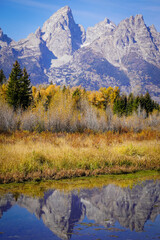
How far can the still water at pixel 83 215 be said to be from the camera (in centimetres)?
548

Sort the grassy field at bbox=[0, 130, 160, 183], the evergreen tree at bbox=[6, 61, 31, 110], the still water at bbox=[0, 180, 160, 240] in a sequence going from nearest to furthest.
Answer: the still water at bbox=[0, 180, 160, 240] → the grassy field at bbox=[0, 130, 160, 183] → the evergreen tree at bbox=[6, 61, 31, 110]

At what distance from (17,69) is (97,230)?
1802 inches

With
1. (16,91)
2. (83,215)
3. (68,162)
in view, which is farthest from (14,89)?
(83,215)

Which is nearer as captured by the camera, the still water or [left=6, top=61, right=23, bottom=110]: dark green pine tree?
the still water

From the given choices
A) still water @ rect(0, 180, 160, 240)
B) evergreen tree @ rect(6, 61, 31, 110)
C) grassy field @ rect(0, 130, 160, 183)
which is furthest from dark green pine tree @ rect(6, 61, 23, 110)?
still water @ rect(0, 180, 160, 240)

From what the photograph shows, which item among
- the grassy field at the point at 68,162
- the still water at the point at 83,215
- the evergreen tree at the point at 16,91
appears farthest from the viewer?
the evergreen tree at the point at 16,91

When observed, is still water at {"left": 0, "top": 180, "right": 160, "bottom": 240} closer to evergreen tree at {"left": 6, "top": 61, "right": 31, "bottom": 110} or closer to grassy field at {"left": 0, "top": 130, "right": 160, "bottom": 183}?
grassy field at {"left": 0, "top": 130, "right": 160, "bottom": 183}

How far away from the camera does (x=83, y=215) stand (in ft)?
21.7

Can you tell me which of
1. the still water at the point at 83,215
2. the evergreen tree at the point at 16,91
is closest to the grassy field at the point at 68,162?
the still water at the point at 83,215

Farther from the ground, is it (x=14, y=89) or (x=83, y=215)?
(x=14, y=89)

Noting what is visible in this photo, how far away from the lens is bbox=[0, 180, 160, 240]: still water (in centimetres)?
548

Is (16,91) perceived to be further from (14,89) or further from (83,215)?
(83,215)

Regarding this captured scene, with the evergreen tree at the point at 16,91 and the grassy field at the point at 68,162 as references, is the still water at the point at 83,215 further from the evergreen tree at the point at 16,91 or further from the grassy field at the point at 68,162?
the evergreen tree at the point at 16,91

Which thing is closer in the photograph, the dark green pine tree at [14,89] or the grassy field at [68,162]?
A: the grassy field at [68,162]
